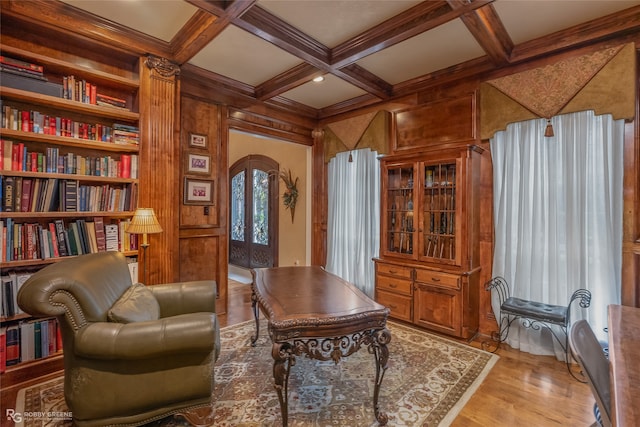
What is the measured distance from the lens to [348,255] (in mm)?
4359

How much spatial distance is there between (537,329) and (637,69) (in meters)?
2.28

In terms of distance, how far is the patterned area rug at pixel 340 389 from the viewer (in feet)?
6.19

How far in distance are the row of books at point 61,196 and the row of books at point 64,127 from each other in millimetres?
398

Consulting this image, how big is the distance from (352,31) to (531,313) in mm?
2823

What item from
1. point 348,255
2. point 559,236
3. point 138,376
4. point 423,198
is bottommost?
point 138,376

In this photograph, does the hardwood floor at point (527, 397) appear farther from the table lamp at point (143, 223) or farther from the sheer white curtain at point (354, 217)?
the sheer white curtain at point (354, 217)

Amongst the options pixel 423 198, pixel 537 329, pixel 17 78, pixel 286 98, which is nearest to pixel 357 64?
pixel 286 98

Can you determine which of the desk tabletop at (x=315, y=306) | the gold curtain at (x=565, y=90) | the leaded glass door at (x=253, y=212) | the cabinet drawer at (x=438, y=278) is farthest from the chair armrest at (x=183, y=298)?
the leaded glass door at (x=253, y=212)

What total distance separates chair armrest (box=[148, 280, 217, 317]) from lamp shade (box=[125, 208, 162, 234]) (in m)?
0.50

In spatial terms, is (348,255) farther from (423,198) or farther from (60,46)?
(60,46)

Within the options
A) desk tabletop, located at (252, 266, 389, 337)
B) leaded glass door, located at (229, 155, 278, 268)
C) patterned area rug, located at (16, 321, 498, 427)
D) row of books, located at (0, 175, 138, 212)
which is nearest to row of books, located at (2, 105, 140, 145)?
row of books, located at (0, 175, 138, 212)

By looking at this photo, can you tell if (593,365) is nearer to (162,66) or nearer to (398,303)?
(398,303)

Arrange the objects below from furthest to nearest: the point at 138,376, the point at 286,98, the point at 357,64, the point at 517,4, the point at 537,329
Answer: the point at 286,98 → the point at 357,64 → the point at 537,329 → the point at 517,4 → the point at 138,376

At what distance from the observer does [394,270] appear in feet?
11.4
